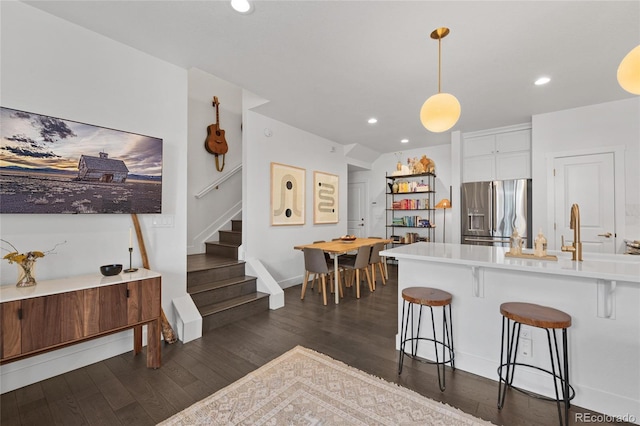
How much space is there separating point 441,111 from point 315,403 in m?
2.31

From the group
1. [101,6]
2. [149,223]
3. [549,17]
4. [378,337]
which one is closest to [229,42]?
[101,6]

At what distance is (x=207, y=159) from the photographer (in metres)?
4.94

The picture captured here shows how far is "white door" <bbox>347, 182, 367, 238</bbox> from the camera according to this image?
24.2ft

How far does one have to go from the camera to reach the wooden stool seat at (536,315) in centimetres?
162

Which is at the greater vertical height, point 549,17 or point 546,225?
point 549,17

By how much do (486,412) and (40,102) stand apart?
3889 millimetres

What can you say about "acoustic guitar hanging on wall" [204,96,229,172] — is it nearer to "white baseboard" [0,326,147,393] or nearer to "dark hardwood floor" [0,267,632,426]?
"dark hardwood floor" [0,267,632,426]

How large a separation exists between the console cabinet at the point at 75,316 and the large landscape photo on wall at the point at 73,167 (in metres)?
0.63

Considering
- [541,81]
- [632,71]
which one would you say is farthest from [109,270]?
[541,81]

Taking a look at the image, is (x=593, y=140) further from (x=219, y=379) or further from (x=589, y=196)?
(x=219, y=379)

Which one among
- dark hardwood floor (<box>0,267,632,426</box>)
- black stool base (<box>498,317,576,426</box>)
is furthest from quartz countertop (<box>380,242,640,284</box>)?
dark hardwood floor (<box>0,267,632,426</box>)

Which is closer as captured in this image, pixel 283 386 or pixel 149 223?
pixel 283 386

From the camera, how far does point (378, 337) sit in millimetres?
2855

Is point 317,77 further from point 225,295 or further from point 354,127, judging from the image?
point 225,295
